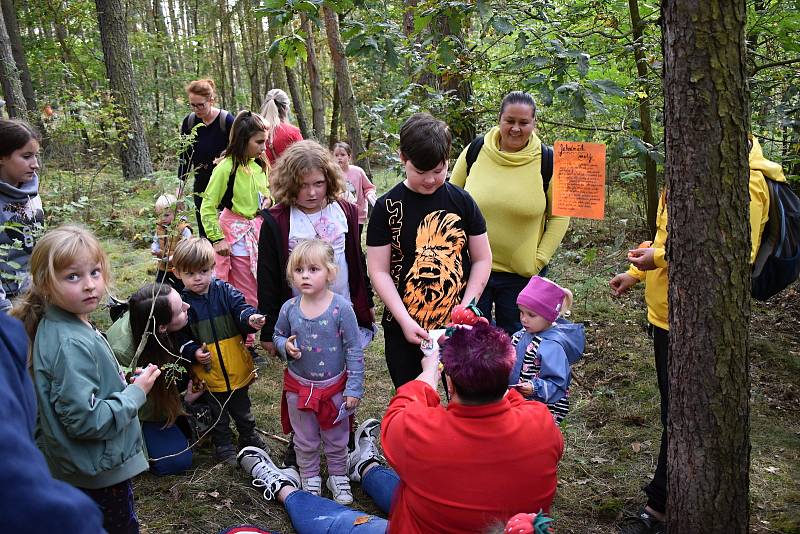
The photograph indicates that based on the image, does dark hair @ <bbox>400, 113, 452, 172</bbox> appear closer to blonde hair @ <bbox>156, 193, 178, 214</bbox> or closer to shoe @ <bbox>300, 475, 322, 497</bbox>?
blonde hair @ <bbox>156, 193, 178, 214</bbox>

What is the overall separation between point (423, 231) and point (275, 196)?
1004mm

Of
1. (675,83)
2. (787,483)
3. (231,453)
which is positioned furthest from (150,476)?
(787,483)

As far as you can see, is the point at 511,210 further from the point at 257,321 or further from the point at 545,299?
the point at 257,321

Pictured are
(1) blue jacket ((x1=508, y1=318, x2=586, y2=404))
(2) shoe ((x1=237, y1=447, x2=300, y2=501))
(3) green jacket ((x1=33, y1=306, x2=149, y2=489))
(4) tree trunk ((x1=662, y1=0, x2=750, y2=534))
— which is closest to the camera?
(4) tree trunk ((x1=662, y1=0, x2=750, y2=534))

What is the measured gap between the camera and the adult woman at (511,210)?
3.66 meters

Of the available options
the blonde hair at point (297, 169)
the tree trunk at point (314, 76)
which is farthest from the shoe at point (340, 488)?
the tree trunk at point (314, 76)

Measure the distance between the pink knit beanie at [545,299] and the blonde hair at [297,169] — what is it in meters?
1.37

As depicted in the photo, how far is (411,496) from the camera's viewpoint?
213 cm

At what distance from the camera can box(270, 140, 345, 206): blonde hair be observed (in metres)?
3.43

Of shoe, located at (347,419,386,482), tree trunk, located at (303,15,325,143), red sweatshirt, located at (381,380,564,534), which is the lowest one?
shoe, located at (347,419,386,482)

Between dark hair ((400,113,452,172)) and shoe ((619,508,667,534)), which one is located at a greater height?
dark hair ((400,113,452,172))

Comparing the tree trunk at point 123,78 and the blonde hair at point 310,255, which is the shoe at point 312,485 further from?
the tree trunk at point 123,78

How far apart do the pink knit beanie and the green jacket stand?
5.91ft

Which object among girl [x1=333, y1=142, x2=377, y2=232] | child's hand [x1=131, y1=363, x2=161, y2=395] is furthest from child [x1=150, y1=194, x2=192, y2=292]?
girl [x1=333, y1=142, x2=377, y2=232]
